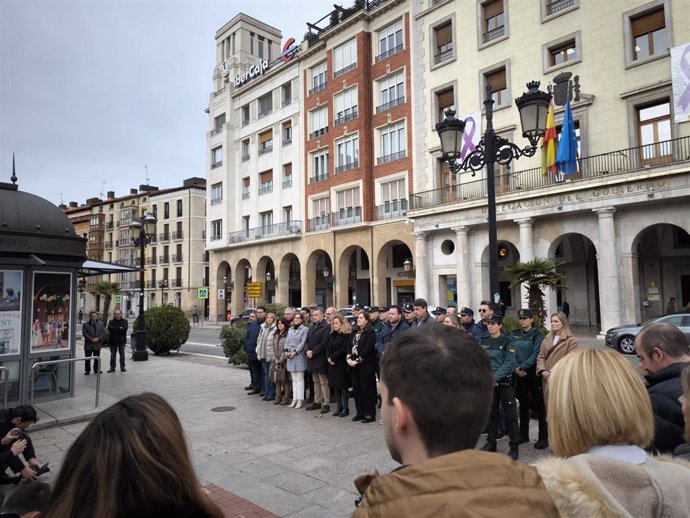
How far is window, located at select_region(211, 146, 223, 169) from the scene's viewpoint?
145ft

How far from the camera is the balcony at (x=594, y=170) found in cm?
1870

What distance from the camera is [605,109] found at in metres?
20.8

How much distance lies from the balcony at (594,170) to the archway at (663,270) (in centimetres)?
493

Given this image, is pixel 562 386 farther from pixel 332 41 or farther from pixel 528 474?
pixel 332 41

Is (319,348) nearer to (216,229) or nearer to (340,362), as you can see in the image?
(340,362)

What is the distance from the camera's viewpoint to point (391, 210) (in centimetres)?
3020

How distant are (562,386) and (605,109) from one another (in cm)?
2270

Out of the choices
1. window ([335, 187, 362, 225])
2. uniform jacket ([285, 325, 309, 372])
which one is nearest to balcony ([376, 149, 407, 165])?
window ([335, 187, 362, 225])

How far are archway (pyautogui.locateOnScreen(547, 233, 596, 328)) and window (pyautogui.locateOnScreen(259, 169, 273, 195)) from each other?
23.2 metres

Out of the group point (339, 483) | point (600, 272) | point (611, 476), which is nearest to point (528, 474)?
point (611, 476)

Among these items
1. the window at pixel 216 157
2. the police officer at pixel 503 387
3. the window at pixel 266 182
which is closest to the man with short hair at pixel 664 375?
the police officer at pixel 503 387

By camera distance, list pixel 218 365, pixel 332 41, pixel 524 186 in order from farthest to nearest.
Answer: pixel 332 41
pixel 524 186
pixel 218 365

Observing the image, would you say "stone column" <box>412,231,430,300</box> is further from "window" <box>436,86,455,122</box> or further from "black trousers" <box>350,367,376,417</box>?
"black trousers" <box>350,367,376,417</box>

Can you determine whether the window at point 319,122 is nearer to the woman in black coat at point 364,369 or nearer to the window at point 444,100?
the window at point 444,100
